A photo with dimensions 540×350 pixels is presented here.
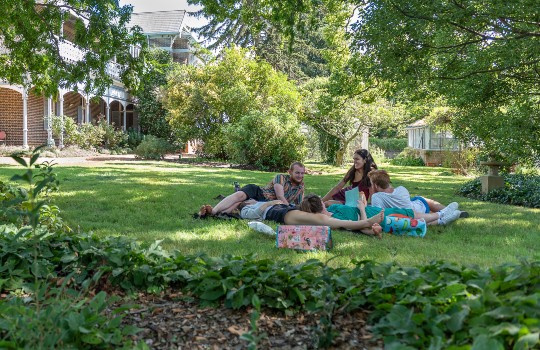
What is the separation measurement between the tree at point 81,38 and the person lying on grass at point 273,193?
2.56 metres

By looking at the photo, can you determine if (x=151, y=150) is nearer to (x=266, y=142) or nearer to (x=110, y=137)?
(x=110, y=137)

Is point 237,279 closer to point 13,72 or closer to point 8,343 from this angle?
point 8,343

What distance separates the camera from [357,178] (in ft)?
25.3

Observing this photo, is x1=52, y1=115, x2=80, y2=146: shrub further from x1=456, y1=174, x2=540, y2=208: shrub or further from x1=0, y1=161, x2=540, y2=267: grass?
x1=456, y1=174, x2=540, y2=208: shrub

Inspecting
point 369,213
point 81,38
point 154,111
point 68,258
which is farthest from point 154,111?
point 68,258

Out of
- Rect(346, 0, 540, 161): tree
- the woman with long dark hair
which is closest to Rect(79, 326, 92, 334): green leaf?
the woman with long dark hair

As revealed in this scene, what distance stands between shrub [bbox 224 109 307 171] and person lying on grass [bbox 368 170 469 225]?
10.9m

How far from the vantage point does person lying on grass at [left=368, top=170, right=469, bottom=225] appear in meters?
6.36

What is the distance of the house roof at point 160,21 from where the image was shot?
35188 mm

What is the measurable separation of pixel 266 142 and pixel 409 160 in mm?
15367

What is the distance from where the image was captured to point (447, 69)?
29.5ft

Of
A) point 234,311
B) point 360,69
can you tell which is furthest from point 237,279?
point 360,69

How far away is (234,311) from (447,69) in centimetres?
742

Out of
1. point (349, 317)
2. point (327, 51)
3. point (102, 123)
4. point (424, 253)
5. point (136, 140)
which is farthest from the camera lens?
point (136, 140)
